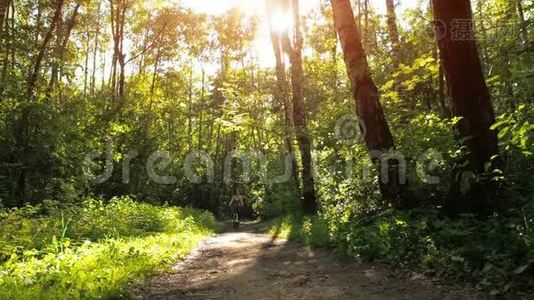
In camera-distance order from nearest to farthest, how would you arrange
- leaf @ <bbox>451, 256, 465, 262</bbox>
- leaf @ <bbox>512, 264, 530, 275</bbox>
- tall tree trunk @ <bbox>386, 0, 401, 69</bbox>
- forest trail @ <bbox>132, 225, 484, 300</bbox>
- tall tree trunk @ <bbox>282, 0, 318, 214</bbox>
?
1. leaf @ <bbox>512, 264, 530, 275</bbox>
2. leaf @ <bbox>451, 256, 465, 262</bbox>
3. forest trail @ <bbox>132, 225, 484, 300</bbox>
4. tall tree trunk @ <bbox>386, 0, 401, 69</bbox>
5. tall tree trunk @ <bbox>282, 0, 318, 214</bbox>

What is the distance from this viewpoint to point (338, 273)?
26.2 ft

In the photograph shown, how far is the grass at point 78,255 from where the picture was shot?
6.29 meters

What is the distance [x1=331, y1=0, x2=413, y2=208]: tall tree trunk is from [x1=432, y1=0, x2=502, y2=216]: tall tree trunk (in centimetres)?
193

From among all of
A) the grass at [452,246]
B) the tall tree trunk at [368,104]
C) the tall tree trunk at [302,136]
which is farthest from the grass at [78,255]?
the tall tree trunk at [302,136]

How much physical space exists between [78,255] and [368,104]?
252 inches

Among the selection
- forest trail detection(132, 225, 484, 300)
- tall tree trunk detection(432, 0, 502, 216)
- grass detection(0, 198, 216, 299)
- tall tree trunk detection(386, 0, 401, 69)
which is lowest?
forest trail detection(132, 225, 484, 300)

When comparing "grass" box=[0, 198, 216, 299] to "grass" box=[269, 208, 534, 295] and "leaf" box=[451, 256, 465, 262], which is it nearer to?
"grass" box=[269, 208, 534, 295]

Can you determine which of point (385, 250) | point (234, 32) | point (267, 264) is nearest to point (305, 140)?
point (267, 264)

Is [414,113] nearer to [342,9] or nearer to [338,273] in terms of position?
[342,9]

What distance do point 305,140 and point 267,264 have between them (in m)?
9.32

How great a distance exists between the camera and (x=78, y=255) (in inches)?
328

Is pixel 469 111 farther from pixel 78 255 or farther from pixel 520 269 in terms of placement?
pixel 78 255

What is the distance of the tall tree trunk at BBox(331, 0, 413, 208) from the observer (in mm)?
10008

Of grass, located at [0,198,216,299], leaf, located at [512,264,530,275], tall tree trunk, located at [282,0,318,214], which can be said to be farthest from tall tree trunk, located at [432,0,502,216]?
tall tree trunk, located at [282,0,318,214]
